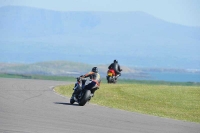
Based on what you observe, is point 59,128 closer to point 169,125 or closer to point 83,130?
point 83,130

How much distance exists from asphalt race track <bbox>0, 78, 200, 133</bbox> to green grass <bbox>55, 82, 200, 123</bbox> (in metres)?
1.96

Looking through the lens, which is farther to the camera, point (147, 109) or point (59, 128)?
point (147, 109)

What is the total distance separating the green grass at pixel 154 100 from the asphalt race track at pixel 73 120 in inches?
77.1

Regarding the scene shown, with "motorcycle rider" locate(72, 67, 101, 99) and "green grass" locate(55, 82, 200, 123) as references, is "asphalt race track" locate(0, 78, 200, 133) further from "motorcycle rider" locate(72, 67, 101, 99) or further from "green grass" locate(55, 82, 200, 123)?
"green grass" locate(55, 82, 200, 123)

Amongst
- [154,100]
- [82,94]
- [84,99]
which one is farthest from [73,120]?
[154,100]

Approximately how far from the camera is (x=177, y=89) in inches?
1948

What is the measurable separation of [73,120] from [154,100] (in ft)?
49.3


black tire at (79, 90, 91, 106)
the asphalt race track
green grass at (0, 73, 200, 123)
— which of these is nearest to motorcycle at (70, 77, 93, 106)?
black tire at (79, 90, 91, 106)

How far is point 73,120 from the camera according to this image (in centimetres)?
2506

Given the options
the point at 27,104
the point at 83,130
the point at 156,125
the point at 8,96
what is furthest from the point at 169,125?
the point at 8,96

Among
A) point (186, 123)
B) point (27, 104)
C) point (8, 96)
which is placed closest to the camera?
point (186, 123)

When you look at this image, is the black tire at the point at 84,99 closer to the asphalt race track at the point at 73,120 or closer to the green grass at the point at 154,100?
the asphalt race track at the point at 73,120

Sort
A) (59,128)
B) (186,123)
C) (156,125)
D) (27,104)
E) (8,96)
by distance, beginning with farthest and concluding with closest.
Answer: (8,96), (27,104), (186,123), (156,125), (59,128)

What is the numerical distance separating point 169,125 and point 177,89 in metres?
23.6
